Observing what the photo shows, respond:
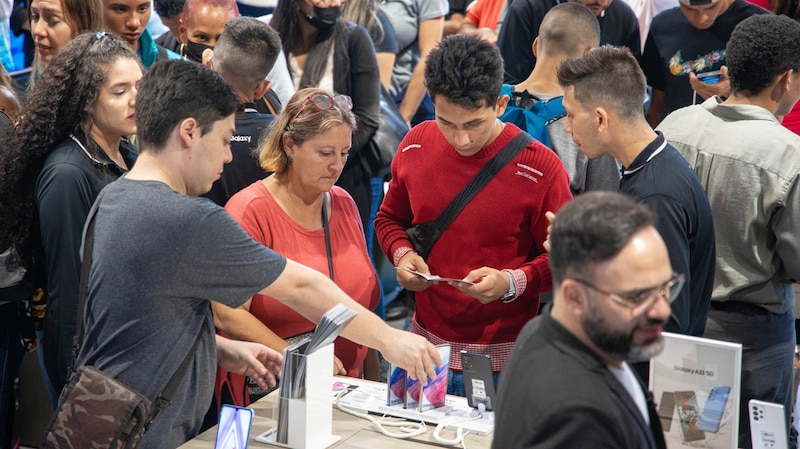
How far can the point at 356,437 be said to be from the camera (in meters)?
2.42

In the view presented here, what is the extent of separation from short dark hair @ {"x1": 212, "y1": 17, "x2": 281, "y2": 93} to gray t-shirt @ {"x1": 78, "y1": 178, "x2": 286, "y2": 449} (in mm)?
1288

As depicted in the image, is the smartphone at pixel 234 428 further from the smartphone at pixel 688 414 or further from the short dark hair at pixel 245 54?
the short dark hair at pixel 245 54

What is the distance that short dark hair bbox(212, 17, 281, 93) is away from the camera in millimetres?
3361

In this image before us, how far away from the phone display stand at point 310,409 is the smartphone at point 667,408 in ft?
2.80

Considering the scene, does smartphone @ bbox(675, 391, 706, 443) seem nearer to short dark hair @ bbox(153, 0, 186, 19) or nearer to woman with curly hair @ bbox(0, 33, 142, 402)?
woman with curly hair @ bbox(0, 33, 142, 402)

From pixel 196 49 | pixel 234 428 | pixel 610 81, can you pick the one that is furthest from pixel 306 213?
pixel 196 49

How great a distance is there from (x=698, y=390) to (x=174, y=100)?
1458 mm

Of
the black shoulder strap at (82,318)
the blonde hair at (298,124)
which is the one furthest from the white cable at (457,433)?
the blonde hair at (298,124)

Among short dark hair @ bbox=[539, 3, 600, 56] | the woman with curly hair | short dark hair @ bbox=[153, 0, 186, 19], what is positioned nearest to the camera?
the woman with curly hair

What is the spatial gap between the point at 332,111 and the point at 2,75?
4.65 feet

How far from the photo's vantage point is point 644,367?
2529 millimetres

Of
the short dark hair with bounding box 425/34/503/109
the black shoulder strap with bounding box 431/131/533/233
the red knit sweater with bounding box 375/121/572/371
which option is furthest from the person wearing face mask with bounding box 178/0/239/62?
the black shoulder strap with bounding box 431/131/533/233

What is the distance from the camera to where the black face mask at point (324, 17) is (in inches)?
159

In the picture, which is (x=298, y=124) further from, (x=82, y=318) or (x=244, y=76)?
(x=82, y=318)
